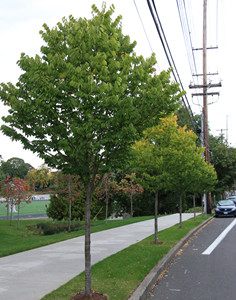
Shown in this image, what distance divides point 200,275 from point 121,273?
1.90 m

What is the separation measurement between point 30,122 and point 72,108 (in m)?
0.79

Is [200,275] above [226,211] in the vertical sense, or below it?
below

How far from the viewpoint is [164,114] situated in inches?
253

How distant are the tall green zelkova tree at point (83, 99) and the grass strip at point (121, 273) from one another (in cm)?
60

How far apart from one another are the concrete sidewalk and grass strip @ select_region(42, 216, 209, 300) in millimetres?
308

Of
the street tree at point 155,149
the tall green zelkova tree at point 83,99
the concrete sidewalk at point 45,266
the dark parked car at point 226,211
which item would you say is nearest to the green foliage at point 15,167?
the dark parked car at point 226,211

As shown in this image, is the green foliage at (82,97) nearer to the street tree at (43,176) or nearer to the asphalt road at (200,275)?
the asphalt road at (200,275)

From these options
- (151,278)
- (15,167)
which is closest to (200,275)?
(151,278)

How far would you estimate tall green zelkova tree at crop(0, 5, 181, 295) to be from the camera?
5.33m

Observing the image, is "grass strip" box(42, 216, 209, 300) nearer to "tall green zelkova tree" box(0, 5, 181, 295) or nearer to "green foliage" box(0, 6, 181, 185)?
"tall green zelkova tree" box(0, 5, 181, 295)

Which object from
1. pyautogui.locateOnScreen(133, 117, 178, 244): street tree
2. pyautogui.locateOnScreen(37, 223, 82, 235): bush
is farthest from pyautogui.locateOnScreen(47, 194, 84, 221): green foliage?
pyautogui.locateOnScreen(133, 117, 178, 244): street tree

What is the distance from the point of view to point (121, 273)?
7.07 m

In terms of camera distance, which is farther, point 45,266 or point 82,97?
point 45,266

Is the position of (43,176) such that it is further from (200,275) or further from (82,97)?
(82,97)
